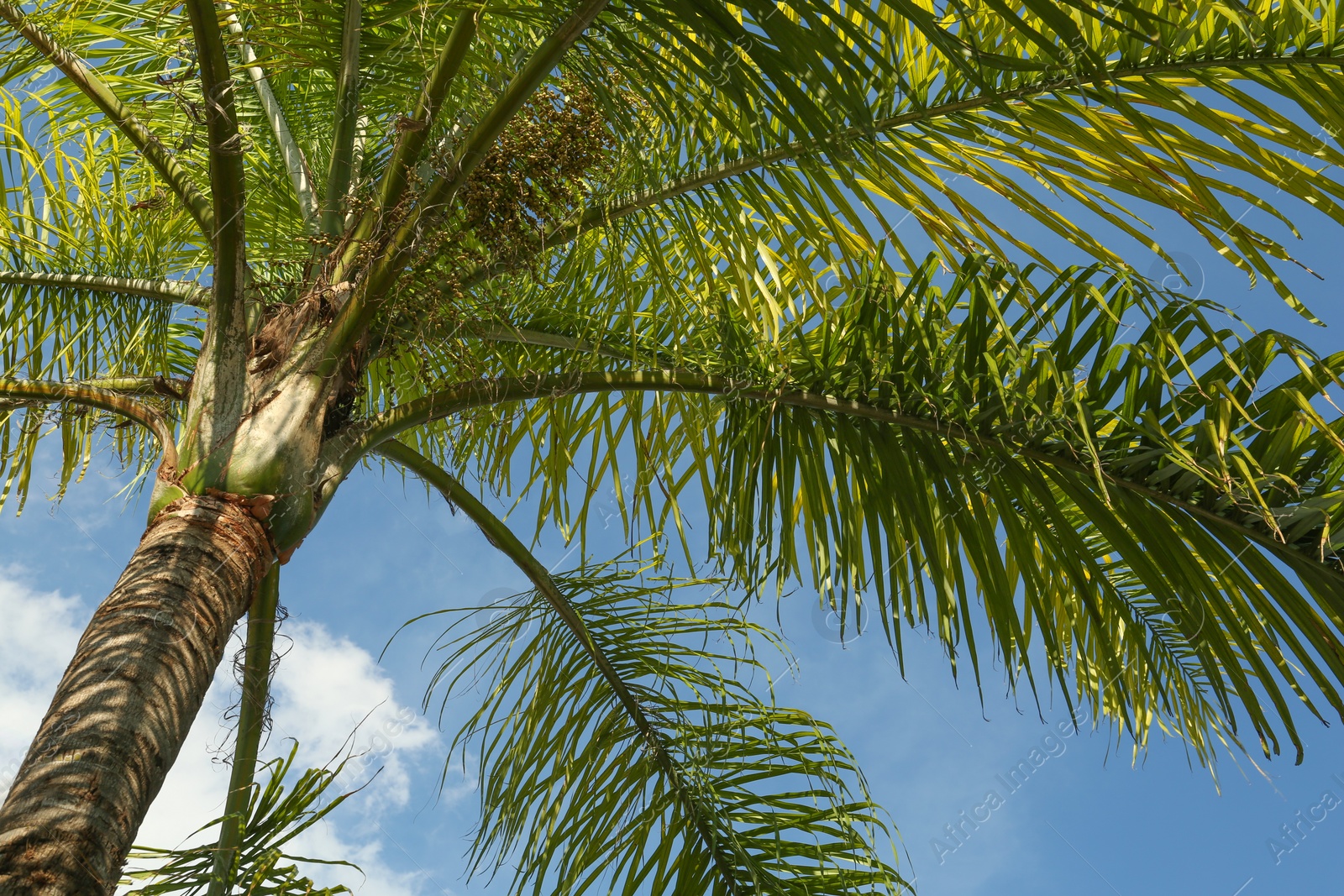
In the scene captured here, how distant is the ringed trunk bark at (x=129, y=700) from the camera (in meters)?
1.20

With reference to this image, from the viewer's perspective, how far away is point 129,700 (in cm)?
137

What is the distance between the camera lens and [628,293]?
2.31m

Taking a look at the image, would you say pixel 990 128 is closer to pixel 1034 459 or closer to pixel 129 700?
pixel 1034 459

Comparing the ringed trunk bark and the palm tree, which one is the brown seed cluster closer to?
the palm tree

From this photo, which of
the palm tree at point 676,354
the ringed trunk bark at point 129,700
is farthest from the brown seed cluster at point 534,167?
the ringed trunk bark at point 129,700

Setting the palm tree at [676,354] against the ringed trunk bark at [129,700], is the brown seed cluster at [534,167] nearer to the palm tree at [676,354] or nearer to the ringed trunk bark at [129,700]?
the palm tree at [676,354]

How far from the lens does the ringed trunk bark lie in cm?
120

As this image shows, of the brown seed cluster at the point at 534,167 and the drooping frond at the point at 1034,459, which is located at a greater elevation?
the brown seed cluster at the point at 534,167

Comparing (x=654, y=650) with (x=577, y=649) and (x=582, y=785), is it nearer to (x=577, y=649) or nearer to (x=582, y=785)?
(x=577, y=649)

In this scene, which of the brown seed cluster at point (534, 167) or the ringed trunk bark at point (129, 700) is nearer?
the ringed trunk bark at point (129, 700)

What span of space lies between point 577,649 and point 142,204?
62.4 inches

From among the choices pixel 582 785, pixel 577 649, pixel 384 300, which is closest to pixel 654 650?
pixel 577 649

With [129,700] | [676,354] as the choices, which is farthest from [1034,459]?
[129,700]

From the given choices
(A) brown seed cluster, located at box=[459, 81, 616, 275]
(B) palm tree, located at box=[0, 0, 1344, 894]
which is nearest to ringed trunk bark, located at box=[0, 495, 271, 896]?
(B) palm tree, located at box=[0, 0, 1344, 894]
